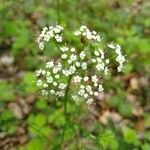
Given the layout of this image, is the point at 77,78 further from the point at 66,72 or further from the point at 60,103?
the point at 60,103

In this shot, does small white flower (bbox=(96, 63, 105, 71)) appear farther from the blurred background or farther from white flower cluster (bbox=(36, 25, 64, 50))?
the blurred background

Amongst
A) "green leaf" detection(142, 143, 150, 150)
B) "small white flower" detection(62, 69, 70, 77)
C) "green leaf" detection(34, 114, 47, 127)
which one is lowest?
"small white flower" detection(62, 69, 70, 77)

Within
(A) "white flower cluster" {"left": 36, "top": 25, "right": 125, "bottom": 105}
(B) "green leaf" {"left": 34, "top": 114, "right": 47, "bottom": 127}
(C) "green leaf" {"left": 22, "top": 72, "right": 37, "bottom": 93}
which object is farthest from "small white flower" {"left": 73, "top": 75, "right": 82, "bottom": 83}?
(C) "green leaf" {"left": 22, "top": 72, "right": 37, "bottom": 93}

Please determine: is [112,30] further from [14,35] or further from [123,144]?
[123,144]

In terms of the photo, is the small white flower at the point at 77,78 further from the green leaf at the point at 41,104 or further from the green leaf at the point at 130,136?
the green leaf at the point at 41,104

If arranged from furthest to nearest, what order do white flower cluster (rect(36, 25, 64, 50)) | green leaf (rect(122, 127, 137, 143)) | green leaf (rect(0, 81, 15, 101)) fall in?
green leaf (rect(0, 81, 15, 101))
green leaf (rect(122, 127, 137, 143))
white flower cluster (rect(36, 25, 64, 50))

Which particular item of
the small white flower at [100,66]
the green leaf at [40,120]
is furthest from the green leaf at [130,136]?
the small white flower at [100,66]

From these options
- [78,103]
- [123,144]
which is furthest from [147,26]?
[78,103]

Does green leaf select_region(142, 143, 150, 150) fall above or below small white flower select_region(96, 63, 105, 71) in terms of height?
above
